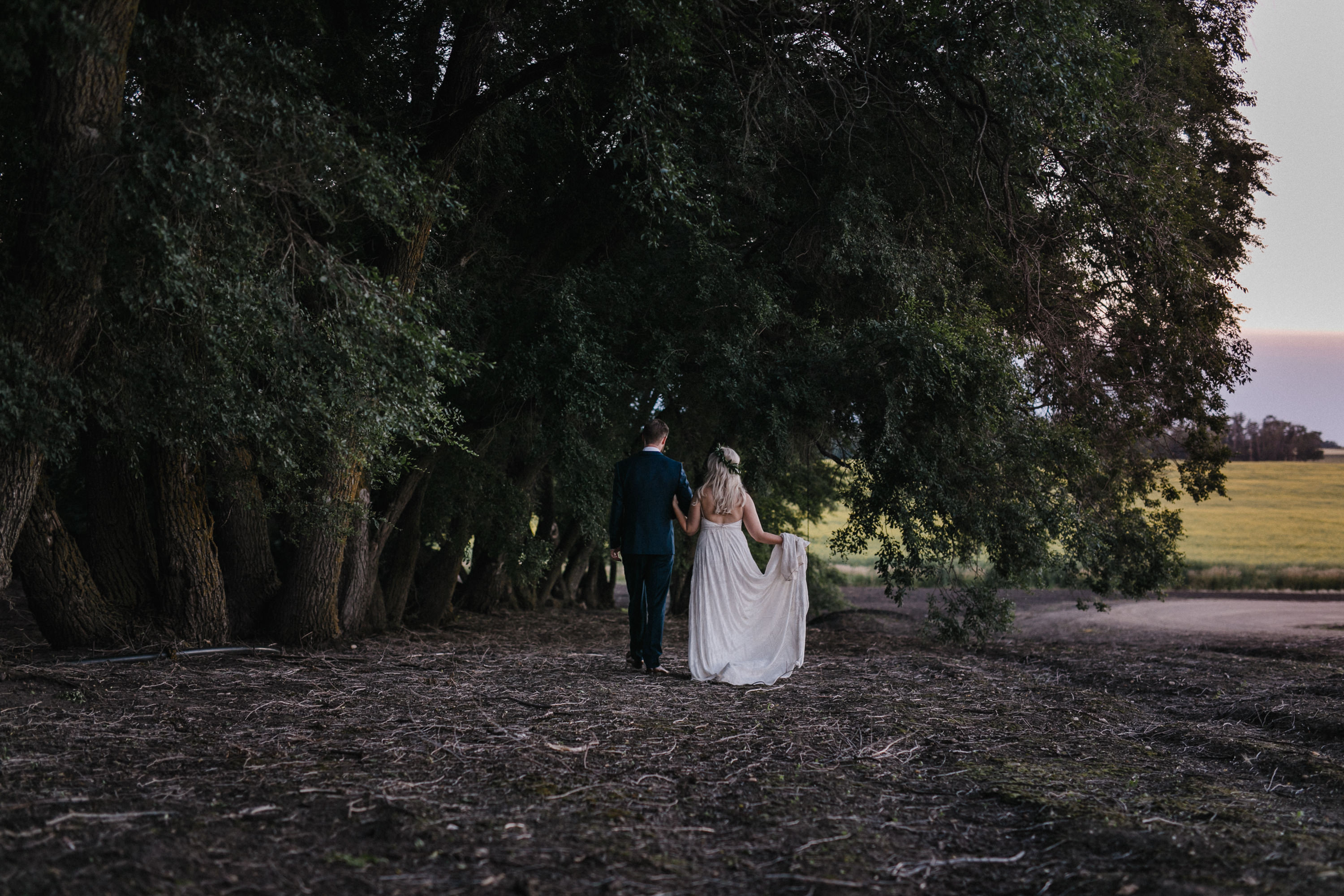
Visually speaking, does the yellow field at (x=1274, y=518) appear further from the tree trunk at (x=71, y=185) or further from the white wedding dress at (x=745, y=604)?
the tree trunk at (x=71, y=185)

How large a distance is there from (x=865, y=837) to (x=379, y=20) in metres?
9.02

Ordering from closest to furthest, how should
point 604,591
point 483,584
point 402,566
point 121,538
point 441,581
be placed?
1. point 121,538
2. point 402,566
3. point 441,581
4. point 483,584
5. point 604,591

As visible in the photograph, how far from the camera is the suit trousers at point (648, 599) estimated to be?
29.2ft

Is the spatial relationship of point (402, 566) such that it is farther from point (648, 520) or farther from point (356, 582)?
point (648, 520)

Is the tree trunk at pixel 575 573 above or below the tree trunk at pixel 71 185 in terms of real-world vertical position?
below

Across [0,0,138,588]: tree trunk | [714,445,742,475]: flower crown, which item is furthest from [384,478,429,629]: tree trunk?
[0,0,138,588]: tree trunk

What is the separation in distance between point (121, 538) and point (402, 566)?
469 centimetres

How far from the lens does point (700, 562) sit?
9.11m

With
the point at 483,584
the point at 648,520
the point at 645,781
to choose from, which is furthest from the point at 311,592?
the point at 483,584

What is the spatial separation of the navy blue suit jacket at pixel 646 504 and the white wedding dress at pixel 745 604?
1.47 ft

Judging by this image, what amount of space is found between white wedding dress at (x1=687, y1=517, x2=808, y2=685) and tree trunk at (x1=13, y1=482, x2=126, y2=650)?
209 inches

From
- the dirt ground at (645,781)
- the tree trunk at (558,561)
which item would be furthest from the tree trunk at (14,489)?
the tree trunk at (558,561)

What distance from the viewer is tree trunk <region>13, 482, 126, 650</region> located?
9047 millimetres

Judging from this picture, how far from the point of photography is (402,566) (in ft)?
46.5
